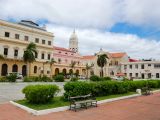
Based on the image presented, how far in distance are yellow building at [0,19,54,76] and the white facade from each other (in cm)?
2515

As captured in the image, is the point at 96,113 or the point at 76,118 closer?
Result: the point at 76,118

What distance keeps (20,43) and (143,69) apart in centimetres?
3582

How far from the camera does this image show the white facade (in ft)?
138

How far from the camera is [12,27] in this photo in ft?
105

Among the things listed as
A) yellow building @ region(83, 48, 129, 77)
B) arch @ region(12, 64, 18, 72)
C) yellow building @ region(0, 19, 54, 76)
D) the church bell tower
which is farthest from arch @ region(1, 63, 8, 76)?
the church bell tower

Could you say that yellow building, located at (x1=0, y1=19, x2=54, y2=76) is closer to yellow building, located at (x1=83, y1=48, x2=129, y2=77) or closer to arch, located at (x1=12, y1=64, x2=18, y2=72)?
arch, located at (x1=12, y1=64, x2=18, y2=72)

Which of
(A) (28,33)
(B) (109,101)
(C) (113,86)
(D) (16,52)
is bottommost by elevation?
(B) (109,101)

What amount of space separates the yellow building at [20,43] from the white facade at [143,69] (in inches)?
990

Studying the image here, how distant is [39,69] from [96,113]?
31481 millimetres

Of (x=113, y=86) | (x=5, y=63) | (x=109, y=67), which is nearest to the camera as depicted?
(x=113, y=86)

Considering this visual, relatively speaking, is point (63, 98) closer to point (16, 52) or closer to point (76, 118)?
point (76, 118)

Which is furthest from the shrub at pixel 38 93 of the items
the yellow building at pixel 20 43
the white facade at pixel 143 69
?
the white facade at pixel 143 69

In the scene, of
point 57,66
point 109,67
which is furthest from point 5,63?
point 109,67

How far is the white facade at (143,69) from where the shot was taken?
4206cm
